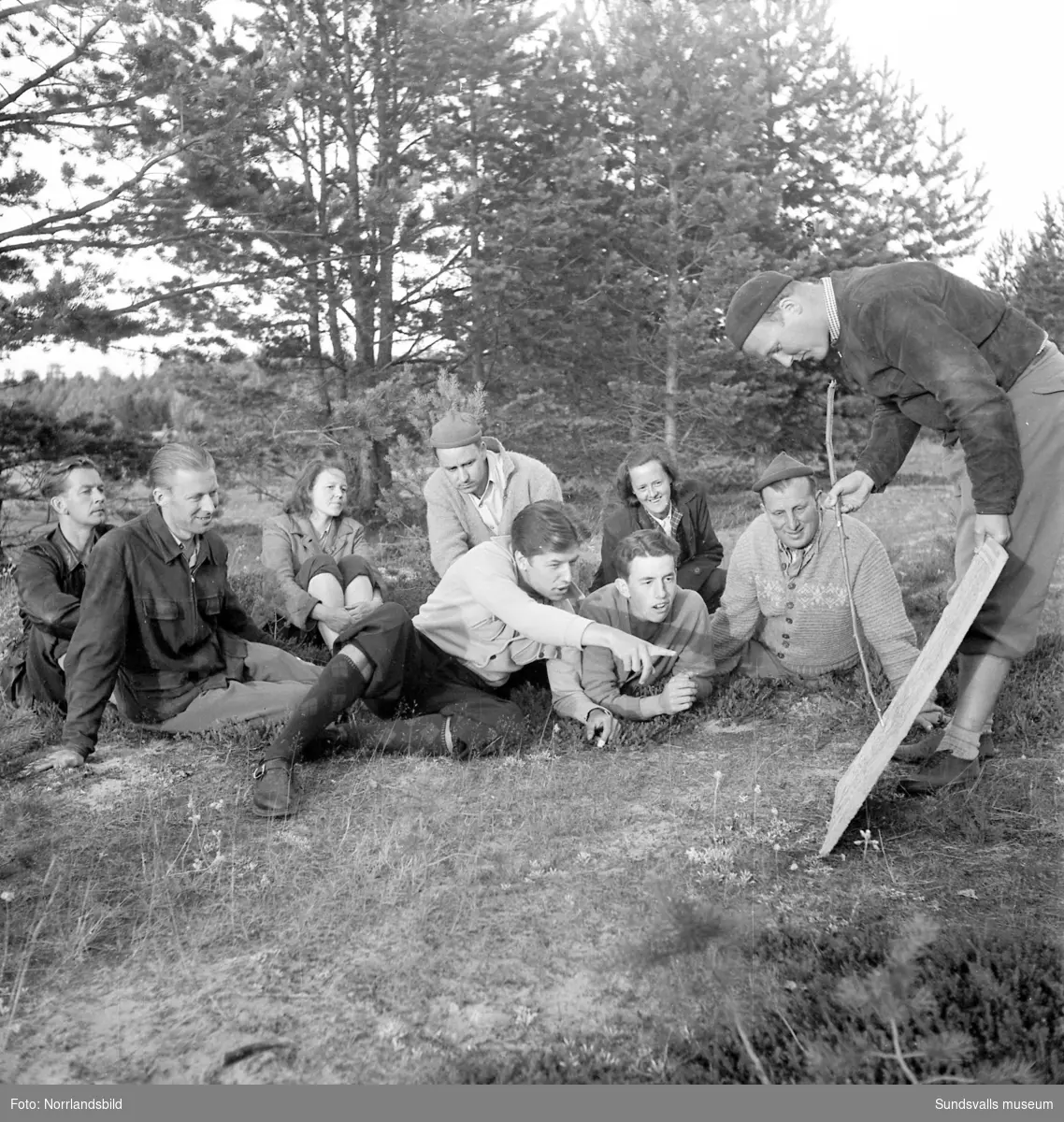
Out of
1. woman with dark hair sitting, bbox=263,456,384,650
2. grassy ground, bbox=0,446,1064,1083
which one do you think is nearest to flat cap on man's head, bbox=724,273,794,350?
grassy ground, bbox=0,446,1064,1083

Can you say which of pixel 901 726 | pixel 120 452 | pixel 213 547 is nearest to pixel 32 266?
pixel 120 452

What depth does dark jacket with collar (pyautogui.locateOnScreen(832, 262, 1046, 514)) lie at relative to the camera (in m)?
3.22

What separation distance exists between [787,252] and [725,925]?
16.2 meters

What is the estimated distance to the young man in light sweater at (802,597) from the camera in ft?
15.5

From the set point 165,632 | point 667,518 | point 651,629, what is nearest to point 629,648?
point 651,629

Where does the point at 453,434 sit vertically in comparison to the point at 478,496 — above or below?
above

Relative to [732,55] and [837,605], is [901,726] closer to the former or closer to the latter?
[837,605]

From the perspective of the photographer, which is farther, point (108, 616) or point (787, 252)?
point (787, 252)

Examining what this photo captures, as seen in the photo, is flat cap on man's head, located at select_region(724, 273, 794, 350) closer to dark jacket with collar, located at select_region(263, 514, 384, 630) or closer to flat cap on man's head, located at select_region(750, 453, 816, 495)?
flat cap on man's head, located at select_region(750, 453, 816, 495)

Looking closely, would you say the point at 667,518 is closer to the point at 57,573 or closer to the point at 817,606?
the point at 817,606

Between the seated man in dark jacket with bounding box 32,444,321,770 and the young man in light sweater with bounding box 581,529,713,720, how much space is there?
1.47 meters

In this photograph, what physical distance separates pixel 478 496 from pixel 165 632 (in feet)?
7.01

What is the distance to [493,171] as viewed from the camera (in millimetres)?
15484

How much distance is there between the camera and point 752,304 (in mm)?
3443
